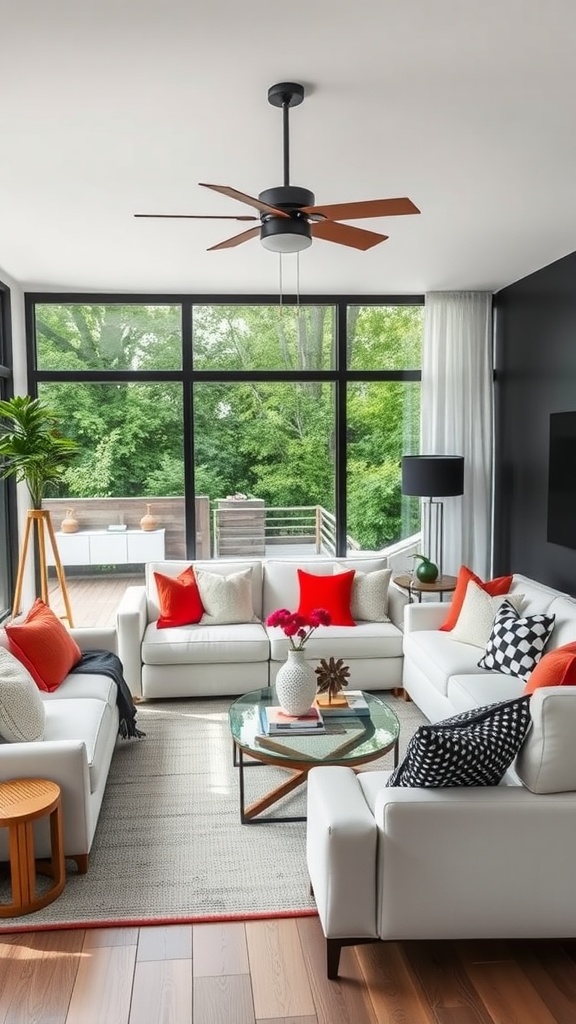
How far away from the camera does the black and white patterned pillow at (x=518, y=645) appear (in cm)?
406

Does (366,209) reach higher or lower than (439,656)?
higher

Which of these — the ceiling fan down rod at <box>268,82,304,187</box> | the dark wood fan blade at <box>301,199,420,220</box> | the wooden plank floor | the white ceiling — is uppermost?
the white ceiling

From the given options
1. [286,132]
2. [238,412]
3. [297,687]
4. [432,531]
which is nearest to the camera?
[286,132]

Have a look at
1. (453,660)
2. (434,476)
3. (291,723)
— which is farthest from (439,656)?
(434,476)

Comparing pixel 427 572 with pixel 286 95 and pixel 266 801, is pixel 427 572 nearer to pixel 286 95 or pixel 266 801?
pixel 266 801

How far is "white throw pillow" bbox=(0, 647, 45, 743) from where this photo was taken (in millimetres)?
3092

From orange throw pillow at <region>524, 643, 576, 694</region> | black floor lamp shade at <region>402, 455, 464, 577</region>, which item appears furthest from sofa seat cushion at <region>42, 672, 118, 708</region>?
black floor lamp shade at <region>402, 455, 464, 577</region>

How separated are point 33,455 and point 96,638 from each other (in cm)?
171

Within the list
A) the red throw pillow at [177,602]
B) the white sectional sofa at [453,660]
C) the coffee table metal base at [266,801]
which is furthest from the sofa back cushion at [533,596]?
the red throw pillow at [177,602]

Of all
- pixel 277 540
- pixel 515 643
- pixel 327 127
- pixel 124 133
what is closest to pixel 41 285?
pixel 277 540

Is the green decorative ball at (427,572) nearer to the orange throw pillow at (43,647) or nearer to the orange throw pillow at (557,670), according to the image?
the orange throw pillow at (557,670)

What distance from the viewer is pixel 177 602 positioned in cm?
514

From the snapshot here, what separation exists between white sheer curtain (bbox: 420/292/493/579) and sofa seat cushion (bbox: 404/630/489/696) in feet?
6.28

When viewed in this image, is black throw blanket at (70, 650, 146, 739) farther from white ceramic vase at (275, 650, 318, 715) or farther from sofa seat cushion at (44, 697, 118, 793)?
white ceramic vase at (275, 650, 318, 715)
